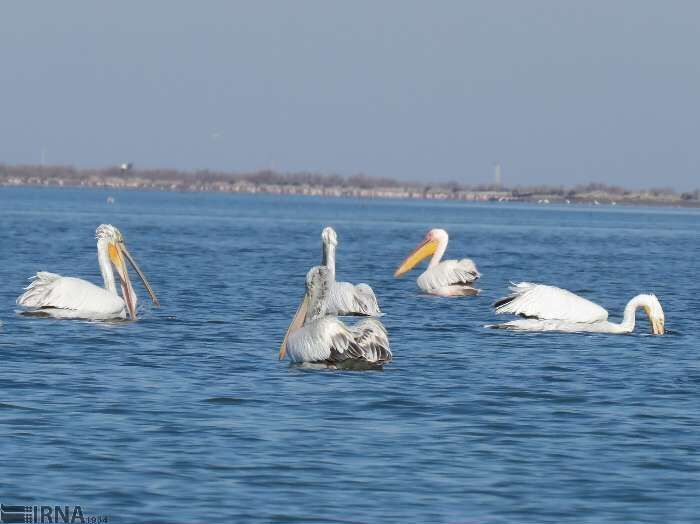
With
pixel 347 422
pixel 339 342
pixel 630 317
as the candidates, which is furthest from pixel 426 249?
pixel 347 422

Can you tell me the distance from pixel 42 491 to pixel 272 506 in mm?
1117

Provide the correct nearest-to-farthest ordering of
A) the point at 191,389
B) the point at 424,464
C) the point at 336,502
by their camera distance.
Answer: the point at 336,502
the point at 424,464
the point at 191,389

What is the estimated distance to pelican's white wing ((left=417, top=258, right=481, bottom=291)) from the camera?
20516 mm

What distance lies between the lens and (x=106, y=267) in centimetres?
1617

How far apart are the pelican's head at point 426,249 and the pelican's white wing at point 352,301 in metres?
7.24

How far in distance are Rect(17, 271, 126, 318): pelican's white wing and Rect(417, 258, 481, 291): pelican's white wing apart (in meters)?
6.41

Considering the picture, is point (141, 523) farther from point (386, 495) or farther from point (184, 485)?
point (386, 495)

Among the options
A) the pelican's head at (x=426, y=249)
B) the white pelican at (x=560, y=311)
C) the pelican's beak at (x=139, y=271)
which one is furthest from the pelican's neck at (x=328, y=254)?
the pelican's head at (x=426, y=249)

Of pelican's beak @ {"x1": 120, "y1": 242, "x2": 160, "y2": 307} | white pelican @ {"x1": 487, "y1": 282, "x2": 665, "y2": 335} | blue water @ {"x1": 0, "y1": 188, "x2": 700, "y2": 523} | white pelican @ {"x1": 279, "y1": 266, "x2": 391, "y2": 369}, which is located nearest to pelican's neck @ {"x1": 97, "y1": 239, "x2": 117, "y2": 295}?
pelican's beak @ {"x1": 120, "y1": 242, "x2": 160, "y2": 307}

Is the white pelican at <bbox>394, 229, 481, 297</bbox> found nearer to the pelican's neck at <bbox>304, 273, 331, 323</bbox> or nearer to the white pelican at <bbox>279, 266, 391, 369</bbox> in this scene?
the pelican's neck at <bbox>304, 273, 331, 323</bbox>

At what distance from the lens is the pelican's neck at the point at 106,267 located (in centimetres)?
1591

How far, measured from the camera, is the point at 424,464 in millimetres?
8180

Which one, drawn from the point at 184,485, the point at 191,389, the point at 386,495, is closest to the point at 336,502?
the point at 386,495

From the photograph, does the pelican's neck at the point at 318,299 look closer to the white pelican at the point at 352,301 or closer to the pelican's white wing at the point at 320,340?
the pelican's white wing at the point at 320,340
